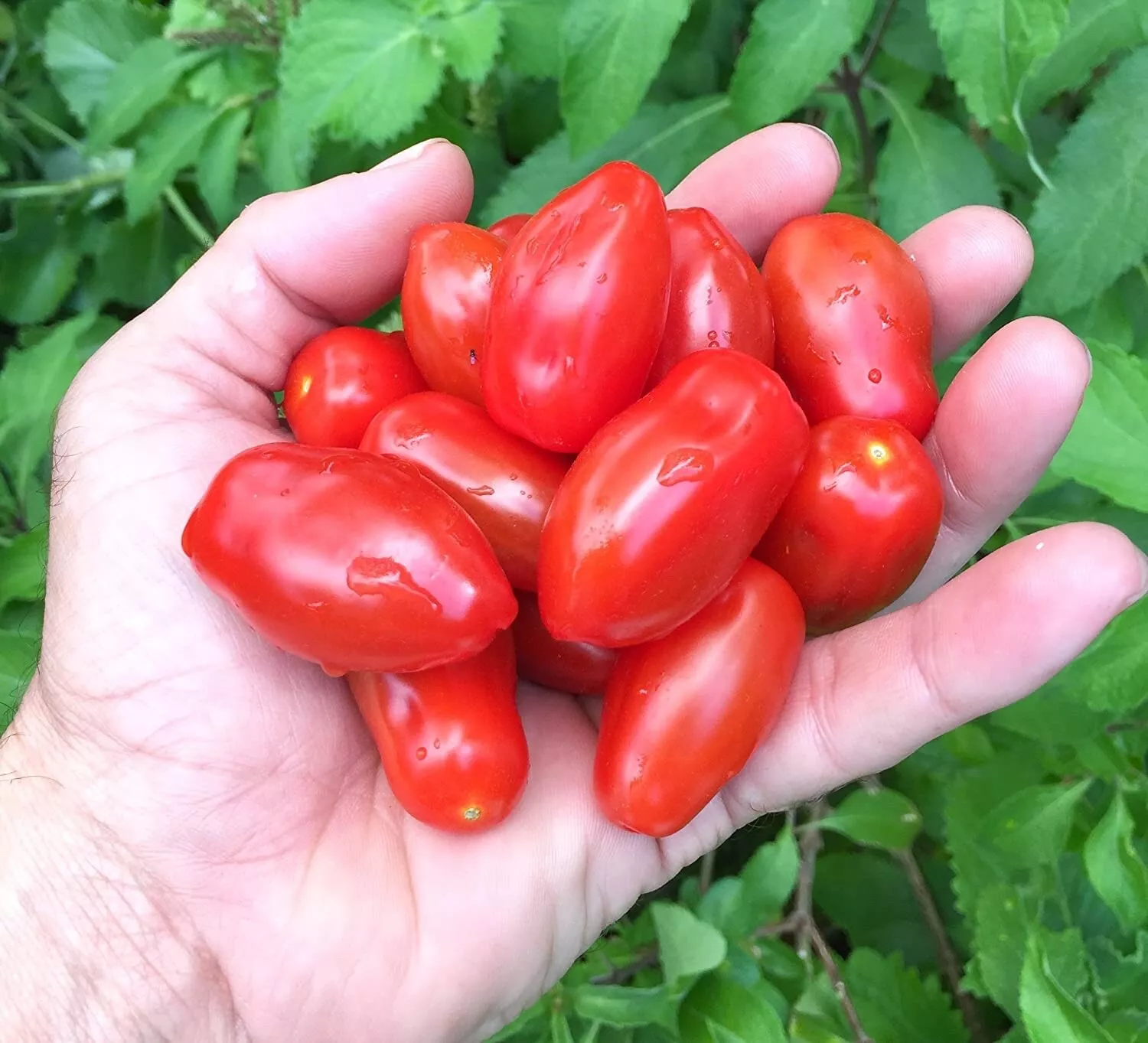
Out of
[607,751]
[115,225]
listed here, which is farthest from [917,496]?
[115,225]

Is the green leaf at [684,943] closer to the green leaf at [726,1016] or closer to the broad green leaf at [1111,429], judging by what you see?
the green leaf at [726,1016]

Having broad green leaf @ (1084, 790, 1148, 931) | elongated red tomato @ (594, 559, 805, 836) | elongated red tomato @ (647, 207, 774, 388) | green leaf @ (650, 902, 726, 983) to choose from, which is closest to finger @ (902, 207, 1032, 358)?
elongated red tomato @ (647, 207, 774, 388)

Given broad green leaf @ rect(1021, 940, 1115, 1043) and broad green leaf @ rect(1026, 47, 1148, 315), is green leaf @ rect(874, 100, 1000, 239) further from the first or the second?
broad green leaf @ rect(1021, 940, 1115, 1043)

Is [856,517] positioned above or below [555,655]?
above

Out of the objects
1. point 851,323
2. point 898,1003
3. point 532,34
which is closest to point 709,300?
point 851,323

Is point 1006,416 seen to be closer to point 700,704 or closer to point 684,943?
point 700,704

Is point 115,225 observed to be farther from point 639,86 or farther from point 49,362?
point 639,86

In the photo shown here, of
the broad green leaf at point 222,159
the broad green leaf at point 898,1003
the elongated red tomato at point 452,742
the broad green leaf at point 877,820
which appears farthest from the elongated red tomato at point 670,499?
→ the broad green leaf at point 222,159

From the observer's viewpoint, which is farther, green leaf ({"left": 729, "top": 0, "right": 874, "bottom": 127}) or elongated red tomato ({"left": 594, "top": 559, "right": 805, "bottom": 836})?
green leaf ({"left": 729, "top": 0, "right": 874, "bottom": 127})
